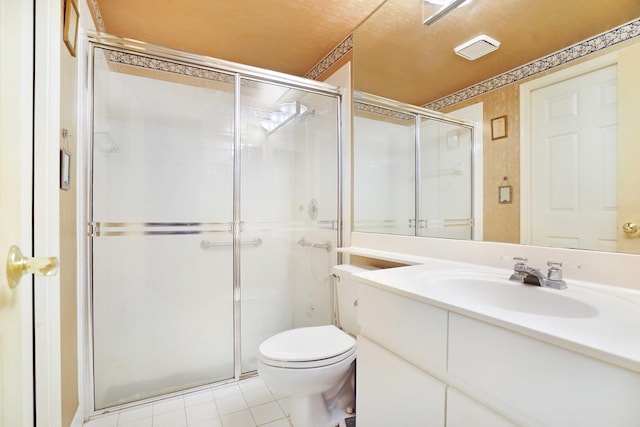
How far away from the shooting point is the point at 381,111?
1804 mm

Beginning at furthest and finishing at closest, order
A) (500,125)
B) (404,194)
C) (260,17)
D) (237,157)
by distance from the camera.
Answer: (237,157)
(260,17)
(404,194)
(500,125)

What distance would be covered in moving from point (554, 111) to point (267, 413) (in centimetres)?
188

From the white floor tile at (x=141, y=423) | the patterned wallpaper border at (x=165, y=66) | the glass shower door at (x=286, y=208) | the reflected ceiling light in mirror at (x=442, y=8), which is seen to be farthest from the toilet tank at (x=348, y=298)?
the patterned wallpaper border at (x=165, y=66)

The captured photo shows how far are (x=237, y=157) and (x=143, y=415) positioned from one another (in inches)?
61.4

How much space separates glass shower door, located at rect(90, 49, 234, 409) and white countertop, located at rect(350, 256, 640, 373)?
1326 mm

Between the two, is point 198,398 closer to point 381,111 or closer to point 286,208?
point 286,208

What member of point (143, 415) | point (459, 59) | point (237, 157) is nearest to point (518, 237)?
point (459, 59)

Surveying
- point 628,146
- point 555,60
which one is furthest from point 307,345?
point 555,60

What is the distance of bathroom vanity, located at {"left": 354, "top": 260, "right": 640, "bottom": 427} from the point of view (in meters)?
0.48

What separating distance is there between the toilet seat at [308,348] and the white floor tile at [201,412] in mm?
535

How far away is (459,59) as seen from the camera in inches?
52.7

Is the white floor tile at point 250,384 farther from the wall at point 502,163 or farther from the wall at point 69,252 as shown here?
the wall at point 502,163

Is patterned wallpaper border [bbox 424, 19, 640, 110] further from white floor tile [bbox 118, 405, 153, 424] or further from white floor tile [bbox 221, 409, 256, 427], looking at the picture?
white floor tile [bbox 118, 405, 153, 424]

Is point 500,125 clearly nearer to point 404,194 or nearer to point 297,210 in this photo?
point 404,194
